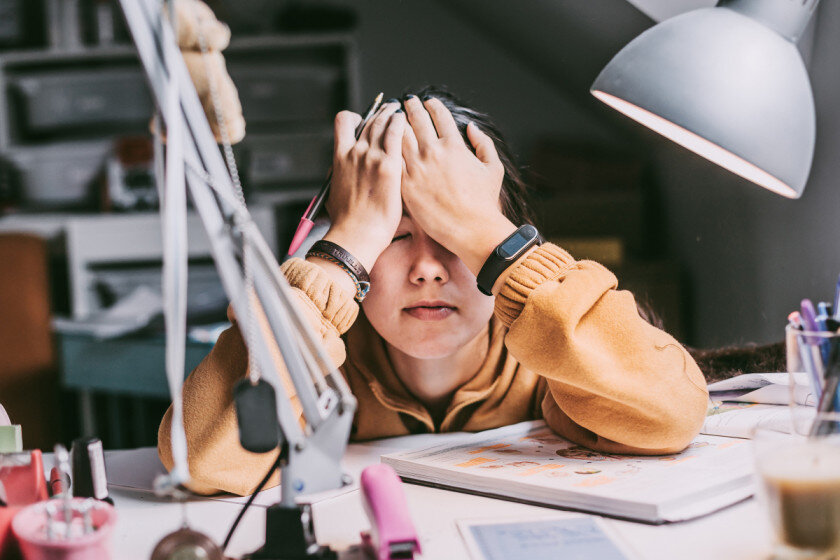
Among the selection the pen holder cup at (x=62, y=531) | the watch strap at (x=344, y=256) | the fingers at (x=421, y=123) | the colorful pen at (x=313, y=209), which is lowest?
the pen holder cup at (x=62, y=531)

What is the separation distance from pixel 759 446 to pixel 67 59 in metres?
2.72

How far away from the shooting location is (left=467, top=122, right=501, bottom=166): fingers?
90cm

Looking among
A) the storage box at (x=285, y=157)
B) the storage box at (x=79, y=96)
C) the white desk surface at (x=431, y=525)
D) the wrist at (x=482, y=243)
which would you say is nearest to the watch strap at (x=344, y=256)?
the wrist at (x=482, y=243)

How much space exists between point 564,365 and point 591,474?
0.10m

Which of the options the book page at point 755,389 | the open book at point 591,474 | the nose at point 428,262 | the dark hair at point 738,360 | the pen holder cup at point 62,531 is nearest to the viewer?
the pen holder cup at point 62,531

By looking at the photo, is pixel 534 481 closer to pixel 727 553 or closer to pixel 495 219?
pixel 727 553

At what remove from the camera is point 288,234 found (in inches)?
106

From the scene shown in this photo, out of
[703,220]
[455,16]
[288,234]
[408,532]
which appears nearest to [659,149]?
[703,220]

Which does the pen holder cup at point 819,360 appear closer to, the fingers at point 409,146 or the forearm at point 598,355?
the forearm at point 598,355

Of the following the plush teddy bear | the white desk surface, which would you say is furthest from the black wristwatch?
the plush teddy bear

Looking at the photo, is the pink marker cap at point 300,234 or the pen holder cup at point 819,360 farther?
the pink marker cap at point 300,234

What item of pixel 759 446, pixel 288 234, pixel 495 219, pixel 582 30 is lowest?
pixel 288 234

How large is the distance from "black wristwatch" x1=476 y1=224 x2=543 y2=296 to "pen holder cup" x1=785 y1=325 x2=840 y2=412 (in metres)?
0.26

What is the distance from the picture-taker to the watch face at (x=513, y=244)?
793 millimetres
